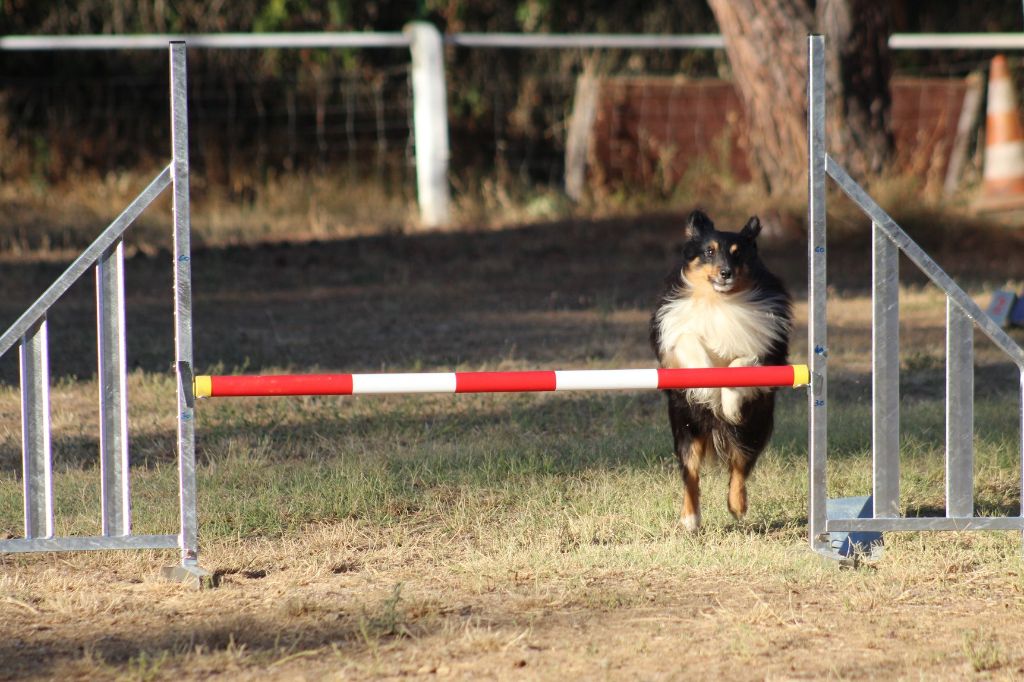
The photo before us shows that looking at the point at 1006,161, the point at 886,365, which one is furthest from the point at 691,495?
the point at 1006,161

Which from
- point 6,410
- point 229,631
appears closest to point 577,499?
point 229,631

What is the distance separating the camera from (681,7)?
18.6 metres

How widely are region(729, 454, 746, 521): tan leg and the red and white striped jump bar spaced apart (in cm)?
70

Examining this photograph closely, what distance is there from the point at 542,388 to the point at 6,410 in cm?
346

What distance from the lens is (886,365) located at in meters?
4.18

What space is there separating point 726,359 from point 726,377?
0.57 metres

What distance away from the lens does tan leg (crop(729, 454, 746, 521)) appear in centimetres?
484

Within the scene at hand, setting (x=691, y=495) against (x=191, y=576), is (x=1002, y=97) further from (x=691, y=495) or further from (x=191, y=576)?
(x=191, y=576)

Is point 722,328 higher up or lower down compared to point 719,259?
lower down

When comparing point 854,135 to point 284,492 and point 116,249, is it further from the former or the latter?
point 116,249

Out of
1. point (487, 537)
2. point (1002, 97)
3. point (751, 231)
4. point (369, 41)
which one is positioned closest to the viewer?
point (487, 537)

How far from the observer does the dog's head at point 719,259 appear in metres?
4.69

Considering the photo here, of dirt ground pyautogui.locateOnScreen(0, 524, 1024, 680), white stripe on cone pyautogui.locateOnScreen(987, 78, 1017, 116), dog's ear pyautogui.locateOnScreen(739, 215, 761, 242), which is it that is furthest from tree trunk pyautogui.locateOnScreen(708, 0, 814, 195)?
dirt ground pyautogui.locateOnScreen(0, 524, 1024, 680)

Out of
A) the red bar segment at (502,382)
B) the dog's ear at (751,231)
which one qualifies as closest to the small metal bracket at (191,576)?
the red bar segment at (502,382)
